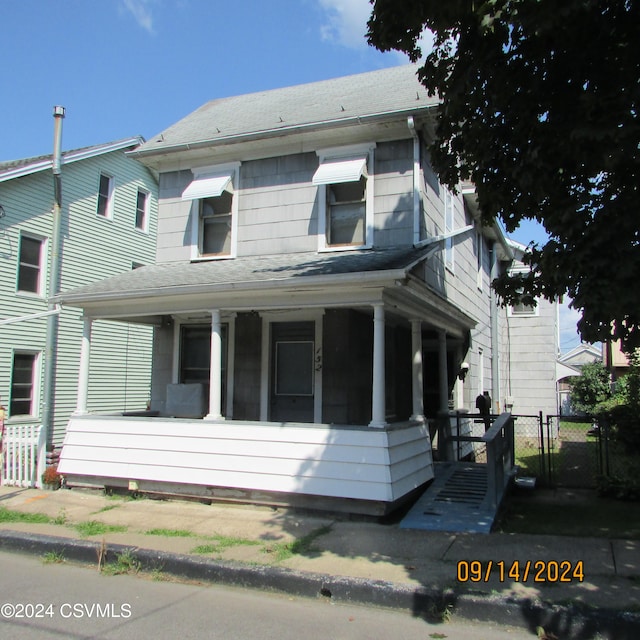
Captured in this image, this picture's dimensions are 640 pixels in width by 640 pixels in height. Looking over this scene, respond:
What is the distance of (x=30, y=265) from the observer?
16.1m

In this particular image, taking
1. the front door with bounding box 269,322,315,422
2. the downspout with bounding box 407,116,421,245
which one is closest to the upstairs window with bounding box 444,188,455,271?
the downspout with bounding box 407,116,421,245

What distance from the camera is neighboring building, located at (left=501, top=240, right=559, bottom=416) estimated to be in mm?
19453

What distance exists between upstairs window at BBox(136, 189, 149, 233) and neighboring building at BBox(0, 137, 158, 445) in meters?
0.03

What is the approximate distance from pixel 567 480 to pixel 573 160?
6.73 m

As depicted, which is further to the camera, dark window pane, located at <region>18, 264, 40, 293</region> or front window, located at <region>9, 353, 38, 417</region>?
dark window pane, located at <region>18, 264, 40, 293</region>

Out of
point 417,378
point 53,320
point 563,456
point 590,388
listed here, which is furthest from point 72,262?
point 590,388

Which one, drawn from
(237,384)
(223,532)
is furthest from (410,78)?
(223,532)

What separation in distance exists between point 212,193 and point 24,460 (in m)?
5.68

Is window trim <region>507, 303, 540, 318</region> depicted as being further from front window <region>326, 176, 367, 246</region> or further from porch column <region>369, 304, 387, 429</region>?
porch column <region>369, 304, 387, 429</region>

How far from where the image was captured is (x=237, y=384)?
1057 cm

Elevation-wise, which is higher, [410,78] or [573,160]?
[410,78]

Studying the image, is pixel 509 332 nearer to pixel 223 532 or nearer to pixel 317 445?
pixel 317 445

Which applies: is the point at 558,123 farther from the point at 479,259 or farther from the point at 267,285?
the point at 479,259

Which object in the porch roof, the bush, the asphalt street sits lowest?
the asphalt street
